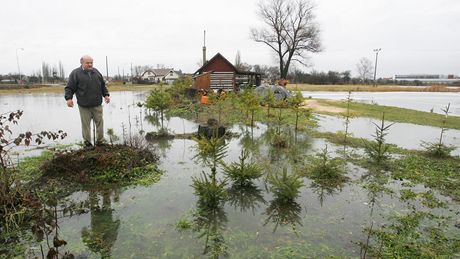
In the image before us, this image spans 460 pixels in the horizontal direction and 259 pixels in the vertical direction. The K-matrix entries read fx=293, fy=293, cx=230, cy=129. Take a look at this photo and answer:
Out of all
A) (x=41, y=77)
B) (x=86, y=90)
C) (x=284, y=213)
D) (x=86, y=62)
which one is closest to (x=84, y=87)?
(x=86, y=90)

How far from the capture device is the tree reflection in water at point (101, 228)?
3459 millimetres

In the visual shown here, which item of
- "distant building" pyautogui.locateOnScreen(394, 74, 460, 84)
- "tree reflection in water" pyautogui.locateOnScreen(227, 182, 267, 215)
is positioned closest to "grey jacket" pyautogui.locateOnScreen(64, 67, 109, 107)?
"tree reflection in water" pyautogui.locateOnScreen(227, 182, 267, 215)

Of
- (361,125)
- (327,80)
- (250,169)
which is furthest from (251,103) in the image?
(327,80)

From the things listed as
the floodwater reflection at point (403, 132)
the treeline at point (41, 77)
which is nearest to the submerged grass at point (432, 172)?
the floodwater reflection at point (403, 132)

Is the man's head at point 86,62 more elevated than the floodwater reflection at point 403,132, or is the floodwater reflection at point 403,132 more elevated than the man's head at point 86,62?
the man's head at point 86,62

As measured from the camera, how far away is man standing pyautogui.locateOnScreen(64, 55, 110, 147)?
255 inches

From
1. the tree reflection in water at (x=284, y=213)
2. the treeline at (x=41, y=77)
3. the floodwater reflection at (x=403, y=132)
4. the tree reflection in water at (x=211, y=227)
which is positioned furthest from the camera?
the treeline at (x=41, y=77)

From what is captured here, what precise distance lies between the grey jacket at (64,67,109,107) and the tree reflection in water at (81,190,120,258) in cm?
262

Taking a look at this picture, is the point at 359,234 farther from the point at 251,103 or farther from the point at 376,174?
the point at 251,103

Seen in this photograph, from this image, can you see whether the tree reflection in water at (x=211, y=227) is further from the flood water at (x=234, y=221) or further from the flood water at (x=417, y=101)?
the flood water at (x=417, y=101)

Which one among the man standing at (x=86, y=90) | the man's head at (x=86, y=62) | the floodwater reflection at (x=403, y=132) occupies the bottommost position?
the floodwater reflection at (x=403, y=132)

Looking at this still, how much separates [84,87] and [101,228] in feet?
12.5

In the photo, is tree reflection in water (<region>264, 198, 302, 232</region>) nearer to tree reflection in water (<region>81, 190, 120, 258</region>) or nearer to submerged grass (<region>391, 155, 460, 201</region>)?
tree reflection in water (<region>81, 190, 120, 258</region>)

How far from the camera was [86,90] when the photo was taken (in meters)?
6.53
